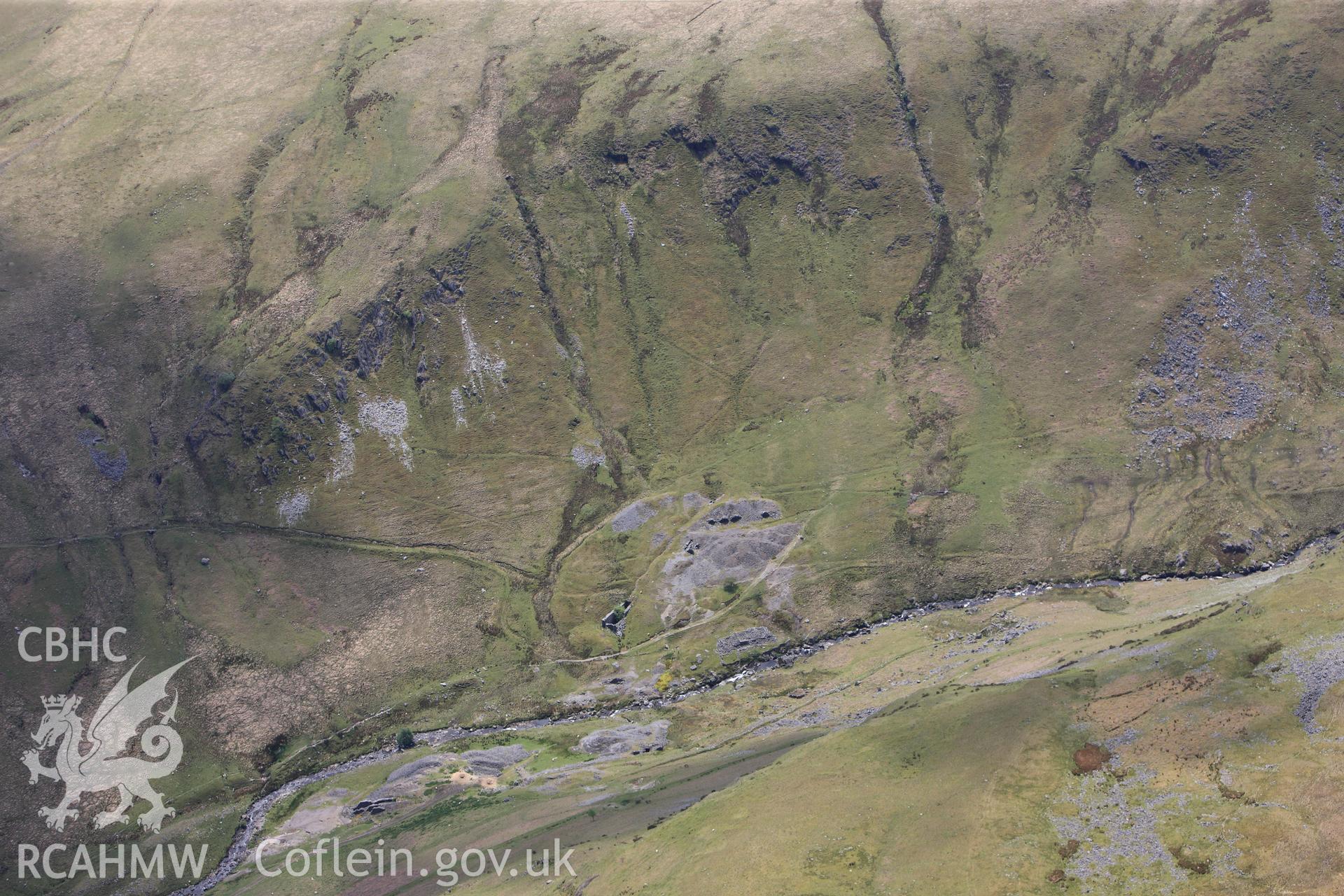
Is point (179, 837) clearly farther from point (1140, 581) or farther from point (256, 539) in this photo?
point (1140, 581)

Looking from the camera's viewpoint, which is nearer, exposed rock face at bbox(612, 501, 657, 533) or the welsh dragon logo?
the welsh dragon logo

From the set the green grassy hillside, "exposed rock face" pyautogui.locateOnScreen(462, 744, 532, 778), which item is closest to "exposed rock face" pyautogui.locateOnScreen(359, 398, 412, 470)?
the green grassy hillside

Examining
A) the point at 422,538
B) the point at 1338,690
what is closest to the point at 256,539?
the point at 422,538

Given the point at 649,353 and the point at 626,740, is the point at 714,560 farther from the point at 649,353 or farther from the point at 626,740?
the point at 649,353

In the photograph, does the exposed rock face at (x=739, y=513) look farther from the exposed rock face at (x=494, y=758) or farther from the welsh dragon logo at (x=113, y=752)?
the welsh dragon logo at (x=113, y=752)

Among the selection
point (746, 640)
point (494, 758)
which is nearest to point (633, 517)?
point (746, 640)

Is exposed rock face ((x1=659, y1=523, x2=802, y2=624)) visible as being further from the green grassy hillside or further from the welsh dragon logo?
the welsh dragon logo

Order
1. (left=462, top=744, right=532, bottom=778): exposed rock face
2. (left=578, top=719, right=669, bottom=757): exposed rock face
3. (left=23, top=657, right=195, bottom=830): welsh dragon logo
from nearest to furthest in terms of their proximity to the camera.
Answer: (left=578, top=719, right=669, bottom=757): exposed rock face
(left=462, top=744, right=532, bottom=778): exposed rock face
(left=23, top=657, right=195, bottom=830): welsh dragon logo

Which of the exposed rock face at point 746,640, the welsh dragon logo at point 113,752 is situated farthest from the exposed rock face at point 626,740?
the welsh dragon logo at point 113,752

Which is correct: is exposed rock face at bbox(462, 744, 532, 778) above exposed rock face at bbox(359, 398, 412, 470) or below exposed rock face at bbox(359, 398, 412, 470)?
below
